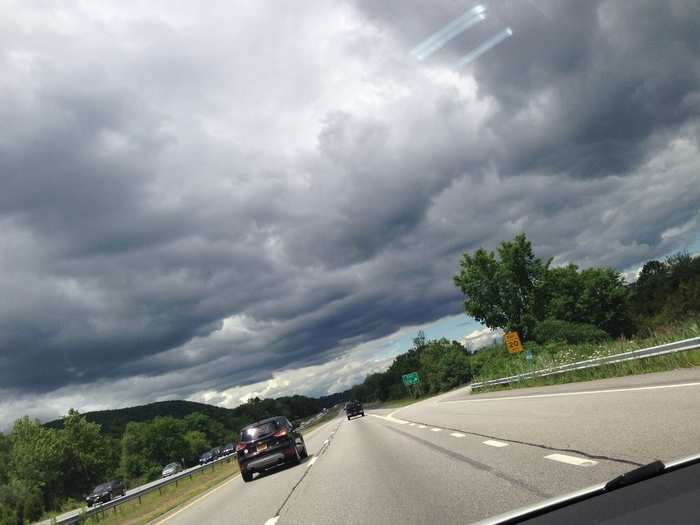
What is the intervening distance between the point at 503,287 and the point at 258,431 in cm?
6460

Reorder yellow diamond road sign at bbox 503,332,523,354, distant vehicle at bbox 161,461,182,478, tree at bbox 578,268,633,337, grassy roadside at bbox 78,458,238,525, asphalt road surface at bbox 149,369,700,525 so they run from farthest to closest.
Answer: tree at bbox 578,268,633,337
distant vehicle at bbox 161,461,182,478
yellow diamond road sign at bbox 503,332,523,354
grassy roadside at bbox 78,458,238,525
asphalt road surface at bbox 149,369,700,525

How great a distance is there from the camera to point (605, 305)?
9075cm

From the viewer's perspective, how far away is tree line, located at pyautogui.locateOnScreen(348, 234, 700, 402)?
254ft

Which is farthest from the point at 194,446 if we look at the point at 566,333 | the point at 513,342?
the point at 513,342

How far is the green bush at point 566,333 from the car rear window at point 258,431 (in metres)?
54.5

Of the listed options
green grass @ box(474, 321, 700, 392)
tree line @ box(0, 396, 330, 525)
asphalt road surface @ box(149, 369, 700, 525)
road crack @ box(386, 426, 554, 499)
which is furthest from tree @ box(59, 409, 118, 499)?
road crack @ box(386, 426, 554, 499)

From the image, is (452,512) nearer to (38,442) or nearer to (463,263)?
(463,263)

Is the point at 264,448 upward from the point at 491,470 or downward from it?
upward

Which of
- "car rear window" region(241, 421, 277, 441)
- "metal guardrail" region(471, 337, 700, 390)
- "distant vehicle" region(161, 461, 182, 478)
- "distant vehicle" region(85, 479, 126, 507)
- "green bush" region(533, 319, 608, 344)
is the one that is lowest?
"distant vehicle" region(161, 461, 182, 478)

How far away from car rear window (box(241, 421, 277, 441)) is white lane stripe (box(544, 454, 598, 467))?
11753mm

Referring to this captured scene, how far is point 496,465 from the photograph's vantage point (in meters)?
8.51

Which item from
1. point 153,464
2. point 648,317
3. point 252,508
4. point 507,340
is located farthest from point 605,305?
point 252,508

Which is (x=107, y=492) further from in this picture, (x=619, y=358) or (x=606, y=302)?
(x=606, y=302)

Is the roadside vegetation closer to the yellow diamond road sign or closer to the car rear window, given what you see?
the yellow diamond road sign
